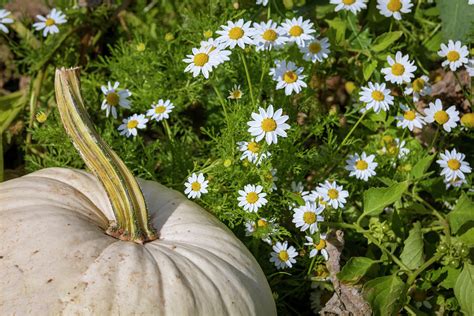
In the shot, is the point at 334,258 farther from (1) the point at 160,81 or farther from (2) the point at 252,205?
(1) the point at 160,81

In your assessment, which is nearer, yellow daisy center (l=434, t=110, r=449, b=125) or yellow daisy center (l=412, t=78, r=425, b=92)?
yellow daisy center (l=434, t=110, r=449, b=125)

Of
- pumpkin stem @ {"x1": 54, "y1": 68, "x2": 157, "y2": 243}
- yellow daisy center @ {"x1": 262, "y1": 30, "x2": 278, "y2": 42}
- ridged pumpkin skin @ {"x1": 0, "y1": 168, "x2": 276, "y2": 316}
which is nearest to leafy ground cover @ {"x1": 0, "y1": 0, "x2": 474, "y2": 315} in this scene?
yellow daisy center @ {"x1": 262, "y1": 30, "x2": 278, "y2": 42}

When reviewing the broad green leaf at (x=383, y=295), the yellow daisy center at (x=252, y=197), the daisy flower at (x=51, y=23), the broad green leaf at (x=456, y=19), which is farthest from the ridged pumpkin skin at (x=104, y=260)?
the broad green leaf at (x=456, y=19)

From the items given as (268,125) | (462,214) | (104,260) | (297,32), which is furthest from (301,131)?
(104,260)

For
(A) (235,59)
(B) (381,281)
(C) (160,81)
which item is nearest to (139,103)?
(C) (160,81)

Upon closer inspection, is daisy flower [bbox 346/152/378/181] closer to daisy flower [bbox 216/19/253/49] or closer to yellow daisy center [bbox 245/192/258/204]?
yellow daisy center [bbox 245/192/258/204]

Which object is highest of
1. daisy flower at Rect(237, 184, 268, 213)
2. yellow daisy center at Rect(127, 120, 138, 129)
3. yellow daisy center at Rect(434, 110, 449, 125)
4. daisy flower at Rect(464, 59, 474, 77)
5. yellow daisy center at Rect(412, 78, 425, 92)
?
daisy flower at Rect(464, 59, 474, 77)

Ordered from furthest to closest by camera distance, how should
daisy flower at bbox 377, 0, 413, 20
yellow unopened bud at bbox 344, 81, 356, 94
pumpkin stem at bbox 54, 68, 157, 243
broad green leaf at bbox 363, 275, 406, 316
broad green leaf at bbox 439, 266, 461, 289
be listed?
yellow unopened bud at bbox 344, 81, 356, 94 < daisy flower at bbox 377, 0, 413, 20 < broad green leaf at bbox 439, 266, 461, 289 < broad green leaf at bbox 363, 275, 406, 316 < pumpkin stem at bbox 54, 68, 157, 243

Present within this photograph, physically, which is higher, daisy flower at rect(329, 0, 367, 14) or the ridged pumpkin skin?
daisy flower at rect(329, 0, 367, 14)
